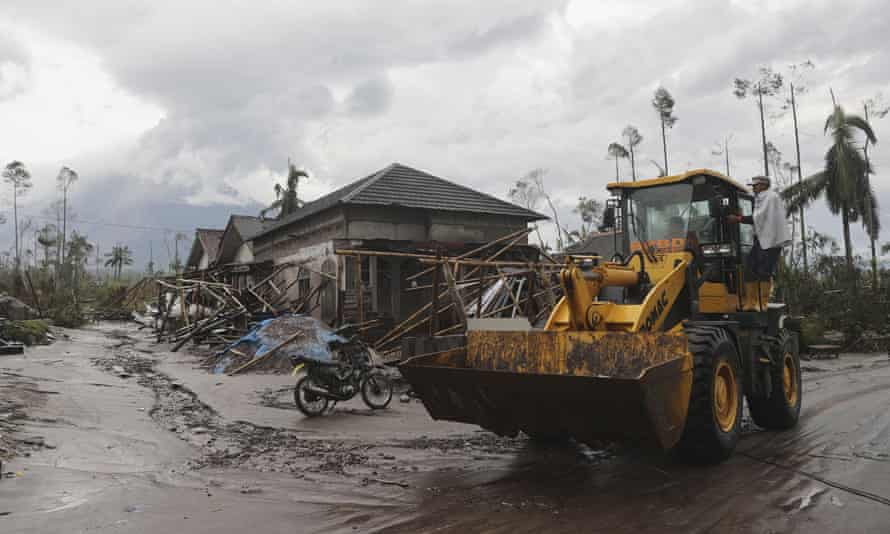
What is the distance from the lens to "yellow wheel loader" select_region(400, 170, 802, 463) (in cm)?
552

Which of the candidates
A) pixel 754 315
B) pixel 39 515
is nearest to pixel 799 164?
pixel 754 315

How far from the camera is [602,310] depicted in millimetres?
6762

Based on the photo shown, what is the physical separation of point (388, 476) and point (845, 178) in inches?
1149

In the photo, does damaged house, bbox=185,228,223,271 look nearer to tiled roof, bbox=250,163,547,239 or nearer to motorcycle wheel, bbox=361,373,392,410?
tiled roof, bbox=250,163,547,239

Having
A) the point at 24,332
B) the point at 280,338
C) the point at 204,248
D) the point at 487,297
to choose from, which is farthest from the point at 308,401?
A: the point at 204,248

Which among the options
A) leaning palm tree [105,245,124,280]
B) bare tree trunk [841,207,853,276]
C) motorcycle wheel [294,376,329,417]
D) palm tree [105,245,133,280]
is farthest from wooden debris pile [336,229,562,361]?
palm tree [105,245,133,280]

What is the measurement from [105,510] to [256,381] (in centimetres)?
870

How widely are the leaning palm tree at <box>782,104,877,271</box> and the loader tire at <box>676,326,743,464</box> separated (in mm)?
26065

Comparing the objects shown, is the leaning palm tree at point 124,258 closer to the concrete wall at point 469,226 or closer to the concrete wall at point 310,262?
the concrete wall at point 310,262

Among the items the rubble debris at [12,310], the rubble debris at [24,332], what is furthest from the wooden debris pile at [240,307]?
the rubble debris at [12,310]

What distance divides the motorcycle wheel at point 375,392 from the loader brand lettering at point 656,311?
5.31 metres

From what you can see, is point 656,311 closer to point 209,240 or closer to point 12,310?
point 12,310

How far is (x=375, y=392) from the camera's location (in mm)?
10664

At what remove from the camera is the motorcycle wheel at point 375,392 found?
1058cm
